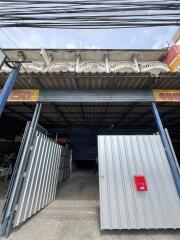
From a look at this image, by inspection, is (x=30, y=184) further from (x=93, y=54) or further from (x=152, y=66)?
(x=152, y=66)

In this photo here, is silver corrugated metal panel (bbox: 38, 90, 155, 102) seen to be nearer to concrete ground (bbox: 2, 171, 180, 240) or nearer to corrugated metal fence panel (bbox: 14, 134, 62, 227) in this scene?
corrugated metal fence panel (bbox: 14, 134, 62, 227)

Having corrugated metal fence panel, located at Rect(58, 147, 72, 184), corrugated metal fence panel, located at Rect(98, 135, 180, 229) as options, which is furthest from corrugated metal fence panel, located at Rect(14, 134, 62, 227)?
corrugated metal fence panel, located at Rect(58, 147, 72, 184)

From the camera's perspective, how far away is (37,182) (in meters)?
4.07

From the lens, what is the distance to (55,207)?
4.69m

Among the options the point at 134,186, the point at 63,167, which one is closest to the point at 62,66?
the point at 63,167

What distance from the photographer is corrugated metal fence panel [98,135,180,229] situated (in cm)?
326

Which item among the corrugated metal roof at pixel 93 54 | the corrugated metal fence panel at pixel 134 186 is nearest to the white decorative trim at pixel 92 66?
the corrugated metal roof at pixel 93 54

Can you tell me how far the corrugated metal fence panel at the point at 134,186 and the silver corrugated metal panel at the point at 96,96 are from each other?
131 cm

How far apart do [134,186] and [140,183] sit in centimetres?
19

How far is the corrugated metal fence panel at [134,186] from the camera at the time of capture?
326 cm

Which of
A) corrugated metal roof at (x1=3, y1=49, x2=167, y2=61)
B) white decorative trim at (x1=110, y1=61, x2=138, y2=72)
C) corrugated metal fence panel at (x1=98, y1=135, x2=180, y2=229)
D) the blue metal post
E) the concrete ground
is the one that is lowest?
the concrete ground

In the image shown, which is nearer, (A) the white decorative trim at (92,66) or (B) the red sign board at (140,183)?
(B) the red sign board at (140,183)

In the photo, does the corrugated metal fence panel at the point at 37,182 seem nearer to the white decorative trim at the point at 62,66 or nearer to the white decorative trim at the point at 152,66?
the white decorative trim at the point at 62,66

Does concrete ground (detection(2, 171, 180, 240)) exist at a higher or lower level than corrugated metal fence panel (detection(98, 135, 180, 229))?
lower
